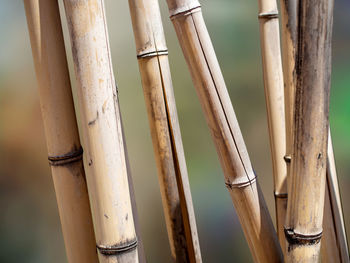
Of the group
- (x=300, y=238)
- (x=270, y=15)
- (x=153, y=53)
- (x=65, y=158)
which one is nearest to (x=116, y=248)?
(x=65, y=158)

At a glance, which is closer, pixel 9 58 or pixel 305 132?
pixel 305 132

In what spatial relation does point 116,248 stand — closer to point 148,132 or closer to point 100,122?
point 100,122

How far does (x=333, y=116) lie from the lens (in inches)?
47.7

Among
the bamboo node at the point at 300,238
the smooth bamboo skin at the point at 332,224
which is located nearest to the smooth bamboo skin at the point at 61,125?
the bamboo node at the point at 300,238

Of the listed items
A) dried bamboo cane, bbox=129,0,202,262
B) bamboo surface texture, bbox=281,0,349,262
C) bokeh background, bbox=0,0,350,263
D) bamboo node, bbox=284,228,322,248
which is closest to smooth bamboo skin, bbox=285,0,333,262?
bamboo node, bbox=284,228,322,248

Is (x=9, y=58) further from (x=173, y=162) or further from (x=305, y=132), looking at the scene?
(x=305, y=132)

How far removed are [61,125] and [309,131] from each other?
32 centimetres

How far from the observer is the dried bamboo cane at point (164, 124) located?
775 millimetres

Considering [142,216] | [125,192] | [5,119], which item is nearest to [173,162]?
[125,192]

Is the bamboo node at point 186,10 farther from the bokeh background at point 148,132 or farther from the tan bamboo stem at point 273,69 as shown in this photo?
the bokeh background at point 148,132

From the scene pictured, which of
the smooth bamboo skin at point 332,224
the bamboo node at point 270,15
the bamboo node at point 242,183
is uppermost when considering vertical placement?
the bamboo node at point 270,15

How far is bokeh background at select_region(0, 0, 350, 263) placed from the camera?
119cm

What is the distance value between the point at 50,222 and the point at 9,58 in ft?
1.49

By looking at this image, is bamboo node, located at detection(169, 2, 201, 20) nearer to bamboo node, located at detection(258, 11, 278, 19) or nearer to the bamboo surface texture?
the bamboo surface texture
